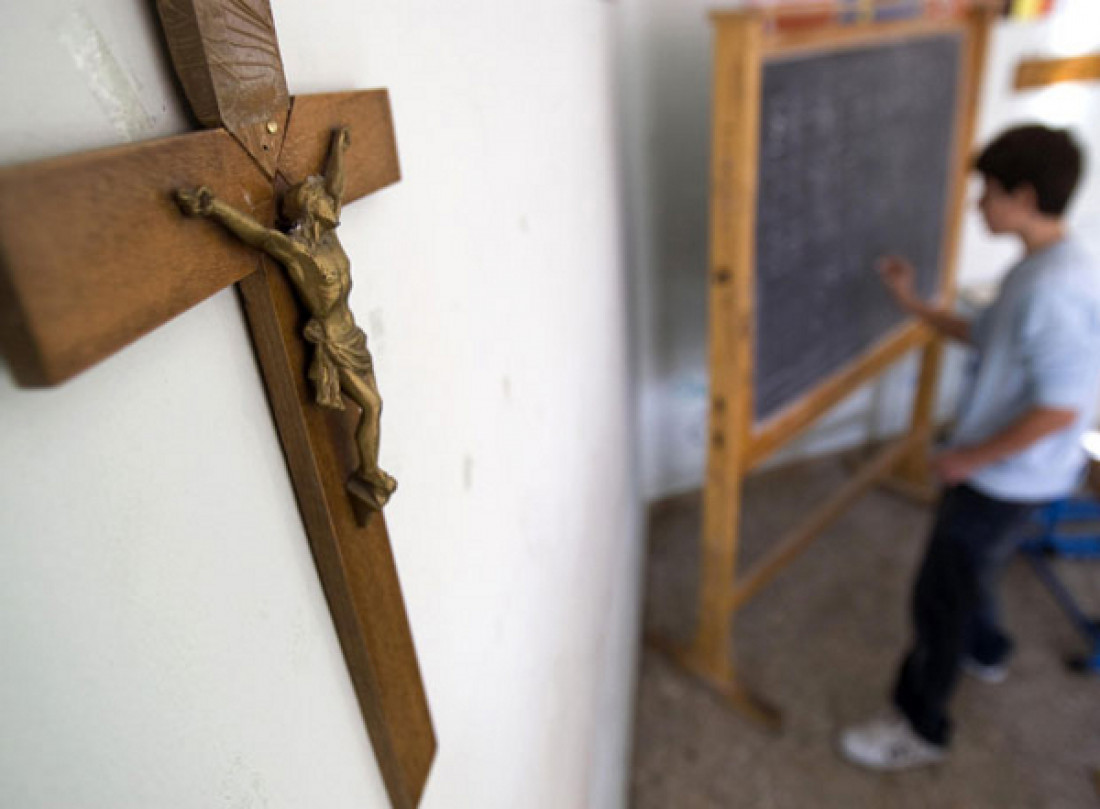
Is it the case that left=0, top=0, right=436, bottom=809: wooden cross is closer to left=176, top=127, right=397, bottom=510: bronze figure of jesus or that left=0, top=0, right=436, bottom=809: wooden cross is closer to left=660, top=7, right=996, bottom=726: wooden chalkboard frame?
left=176, top=127, right=397, bottom=510: bronze figure of jesus

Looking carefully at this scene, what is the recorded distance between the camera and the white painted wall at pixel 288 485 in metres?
0.22

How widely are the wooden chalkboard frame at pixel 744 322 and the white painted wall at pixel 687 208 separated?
60cm

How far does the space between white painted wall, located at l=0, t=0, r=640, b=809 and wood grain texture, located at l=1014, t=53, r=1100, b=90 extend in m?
2.31

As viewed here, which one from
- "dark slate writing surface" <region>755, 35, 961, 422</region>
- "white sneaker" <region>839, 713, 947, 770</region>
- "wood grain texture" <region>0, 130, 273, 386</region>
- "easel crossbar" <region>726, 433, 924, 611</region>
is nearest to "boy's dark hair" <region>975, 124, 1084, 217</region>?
"dark slate writing surface" <region>755, 35, 961, 422</region>

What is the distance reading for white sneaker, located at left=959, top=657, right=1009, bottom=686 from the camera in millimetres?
1965

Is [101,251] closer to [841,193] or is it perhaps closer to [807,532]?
[841,193]

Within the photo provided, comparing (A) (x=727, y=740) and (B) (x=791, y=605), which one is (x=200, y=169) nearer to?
(A) (x=727, y=740)

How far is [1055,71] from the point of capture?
243cm

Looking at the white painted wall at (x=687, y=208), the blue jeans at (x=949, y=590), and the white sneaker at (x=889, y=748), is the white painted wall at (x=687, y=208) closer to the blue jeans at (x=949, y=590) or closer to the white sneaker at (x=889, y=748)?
the blue jeans at (x=949, y=590)

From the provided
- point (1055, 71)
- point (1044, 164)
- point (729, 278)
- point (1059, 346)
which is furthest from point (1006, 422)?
point (1055, 71)

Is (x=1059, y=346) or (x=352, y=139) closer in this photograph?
(x=352, y=139)

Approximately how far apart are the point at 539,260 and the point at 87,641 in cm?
70

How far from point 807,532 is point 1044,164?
1.19 meters

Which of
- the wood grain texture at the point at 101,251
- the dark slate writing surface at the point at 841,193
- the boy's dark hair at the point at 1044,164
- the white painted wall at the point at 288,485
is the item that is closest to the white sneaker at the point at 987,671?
the dark slate writing surface at the point at 841,193
